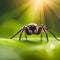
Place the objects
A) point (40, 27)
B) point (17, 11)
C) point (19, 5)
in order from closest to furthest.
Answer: point (40, 27), point (17, 11), point (19, 5)

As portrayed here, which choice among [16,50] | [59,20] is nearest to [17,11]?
[59,20]

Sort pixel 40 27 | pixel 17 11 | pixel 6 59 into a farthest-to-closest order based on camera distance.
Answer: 1. pixel 17 11
2. pixel 40 27
3. pixel 6 59

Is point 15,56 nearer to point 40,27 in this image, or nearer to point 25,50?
point 25,50

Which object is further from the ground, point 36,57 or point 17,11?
point 36,57

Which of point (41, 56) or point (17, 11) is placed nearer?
point (41, 56)

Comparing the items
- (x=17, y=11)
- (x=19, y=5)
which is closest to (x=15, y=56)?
(x=17, y=11)

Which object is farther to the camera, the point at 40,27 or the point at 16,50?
the point at 40,27

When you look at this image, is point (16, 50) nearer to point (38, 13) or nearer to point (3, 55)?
point (3, 55)

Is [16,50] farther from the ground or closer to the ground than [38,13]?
farther from the ground

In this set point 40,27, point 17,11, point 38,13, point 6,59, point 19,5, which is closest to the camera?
point 6,59
